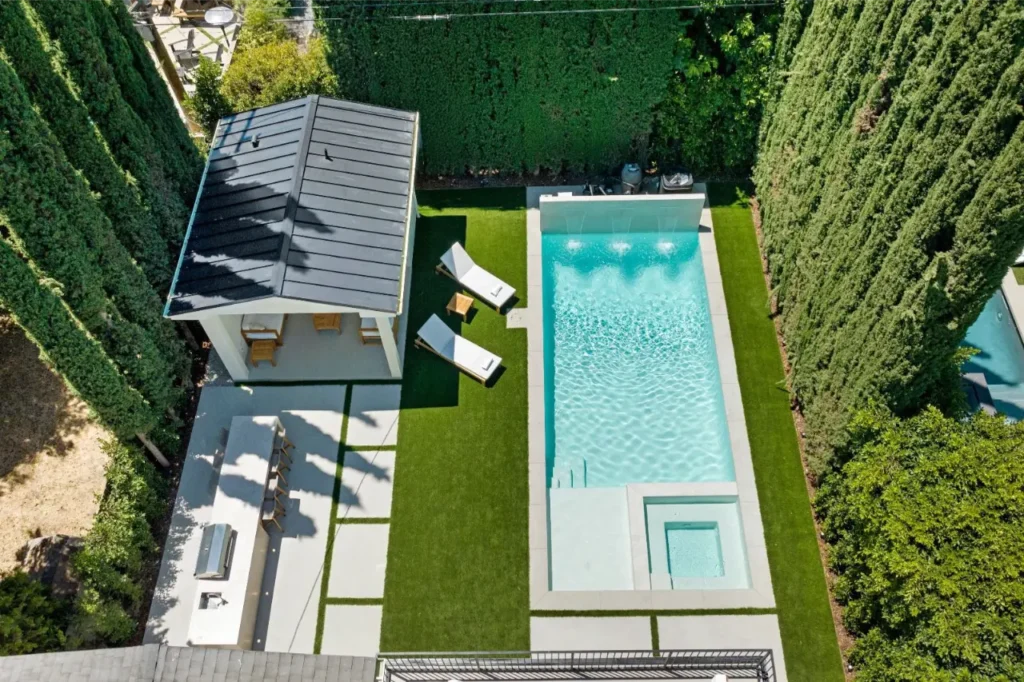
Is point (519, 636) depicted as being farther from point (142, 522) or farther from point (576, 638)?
point (142, 522)

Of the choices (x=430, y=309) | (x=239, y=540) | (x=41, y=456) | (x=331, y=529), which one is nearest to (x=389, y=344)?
(x=430, y=309)

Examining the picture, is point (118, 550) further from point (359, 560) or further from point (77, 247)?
point (77, 247)

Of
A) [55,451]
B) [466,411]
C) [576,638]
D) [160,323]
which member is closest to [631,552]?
[576,638]

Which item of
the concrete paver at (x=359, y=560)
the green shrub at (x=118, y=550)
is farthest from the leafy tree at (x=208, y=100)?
the concrete paver at (x=359, y=560)

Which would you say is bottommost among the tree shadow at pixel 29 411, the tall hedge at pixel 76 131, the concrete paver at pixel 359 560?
the concrete paver at pixel 359 560

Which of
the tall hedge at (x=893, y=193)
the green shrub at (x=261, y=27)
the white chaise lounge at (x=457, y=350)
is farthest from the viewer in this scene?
the green shrub at (x=261, y=27)

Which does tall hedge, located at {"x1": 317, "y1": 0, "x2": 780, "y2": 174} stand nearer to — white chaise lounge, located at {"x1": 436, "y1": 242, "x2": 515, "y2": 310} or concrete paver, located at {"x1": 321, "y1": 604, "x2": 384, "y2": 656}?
white chaise lounge, located at {"x1": 436, "y1": 242, "x2": 515, "y2": 310}

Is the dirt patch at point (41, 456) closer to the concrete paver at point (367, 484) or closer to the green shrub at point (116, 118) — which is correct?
the green shrub at point (116, 118)
